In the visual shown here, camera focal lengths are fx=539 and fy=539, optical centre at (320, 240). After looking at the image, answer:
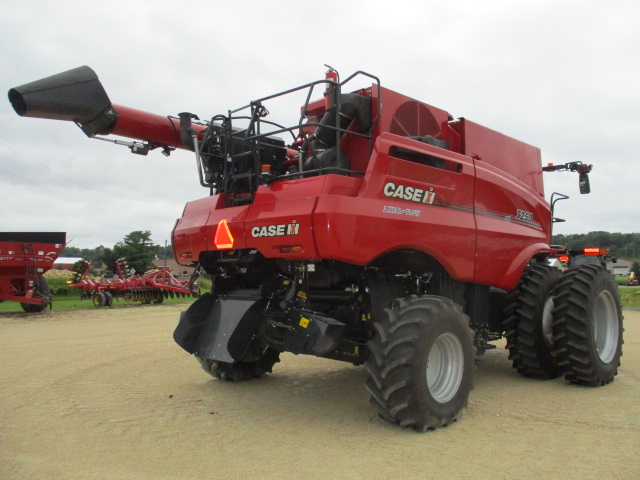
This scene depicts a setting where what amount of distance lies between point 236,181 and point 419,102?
6.69 feet

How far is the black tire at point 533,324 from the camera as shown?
19.2 feet

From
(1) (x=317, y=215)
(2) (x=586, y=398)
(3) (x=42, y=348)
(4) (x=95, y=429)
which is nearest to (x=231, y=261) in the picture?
(1) (x=317, y=215)

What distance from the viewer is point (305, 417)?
4637mm

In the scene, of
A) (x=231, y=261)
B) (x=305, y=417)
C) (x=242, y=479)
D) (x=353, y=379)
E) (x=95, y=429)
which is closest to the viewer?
(x=242, y=479)

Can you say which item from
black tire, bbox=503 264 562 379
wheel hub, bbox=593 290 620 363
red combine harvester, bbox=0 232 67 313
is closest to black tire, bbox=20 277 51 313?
red combine harvester, bbox=0 232 67 313

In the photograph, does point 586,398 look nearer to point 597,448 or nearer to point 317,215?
point 597,448

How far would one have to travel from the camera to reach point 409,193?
4.54 metres

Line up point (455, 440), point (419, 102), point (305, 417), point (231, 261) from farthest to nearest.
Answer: point (419, 102) < point (231, 261) < point (305, 417) < point (455, 440)

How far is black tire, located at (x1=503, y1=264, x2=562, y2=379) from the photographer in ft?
19.2

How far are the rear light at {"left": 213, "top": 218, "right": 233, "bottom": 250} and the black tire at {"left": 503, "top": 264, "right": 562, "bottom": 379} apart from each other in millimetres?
3234

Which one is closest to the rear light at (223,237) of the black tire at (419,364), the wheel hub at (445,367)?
the black tire at (419,364)

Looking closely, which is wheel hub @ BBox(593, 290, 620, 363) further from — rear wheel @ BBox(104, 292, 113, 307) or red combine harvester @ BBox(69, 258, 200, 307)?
rear wheel @ BBox(104, 292, 113, 307)

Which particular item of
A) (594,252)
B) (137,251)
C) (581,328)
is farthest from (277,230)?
(137,251)

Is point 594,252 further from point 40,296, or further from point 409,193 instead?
point 40,296
